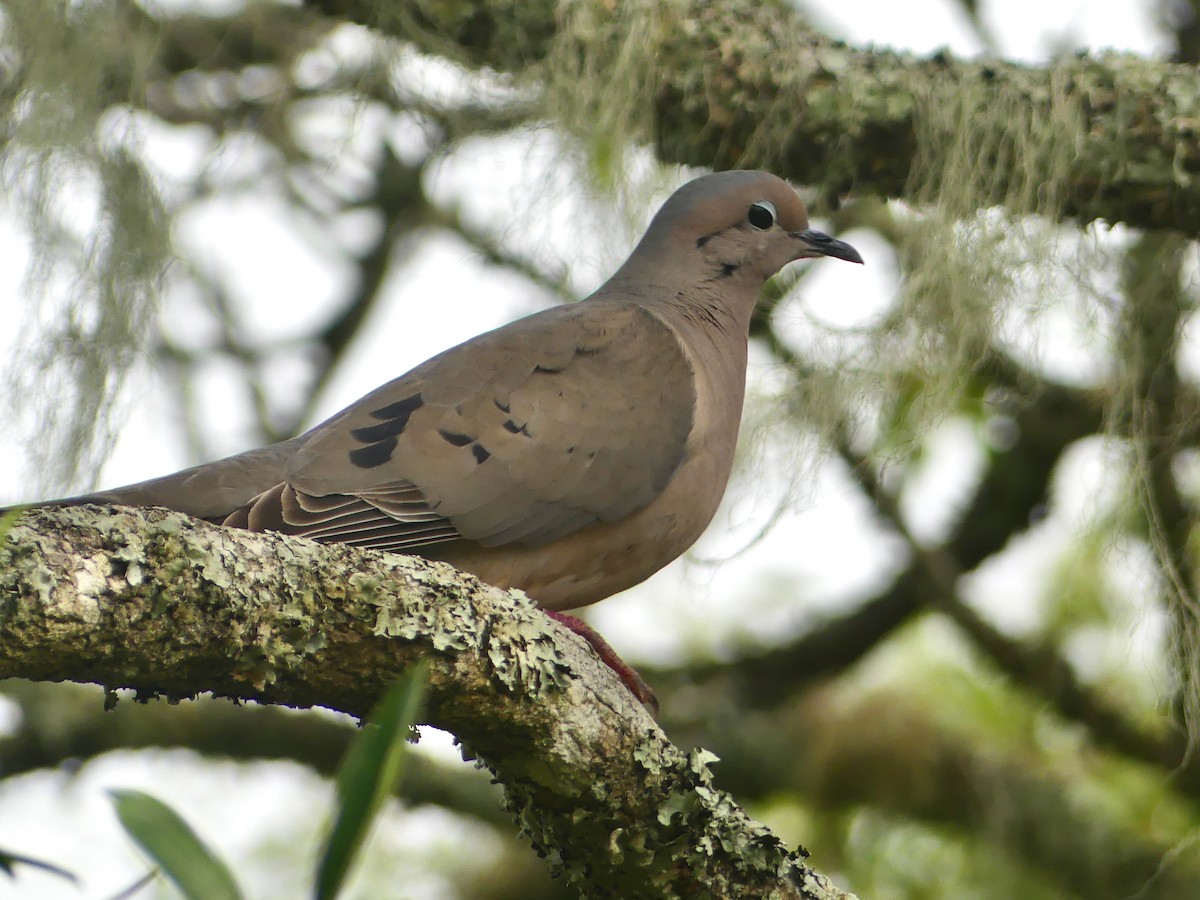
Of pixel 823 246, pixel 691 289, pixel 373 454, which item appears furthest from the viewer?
pixel 823 246

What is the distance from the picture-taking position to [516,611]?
7.61 feet

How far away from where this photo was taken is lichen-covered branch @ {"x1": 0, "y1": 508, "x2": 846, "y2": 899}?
1.87m

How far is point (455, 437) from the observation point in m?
3.39

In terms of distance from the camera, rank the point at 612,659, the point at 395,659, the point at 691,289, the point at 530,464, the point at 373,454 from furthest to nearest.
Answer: the point at 691,289 < the point at 530,464 < the point at 373,454 < the point at 612,659 < the point at 395,659

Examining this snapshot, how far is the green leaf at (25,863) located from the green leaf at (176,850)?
44 millimetres

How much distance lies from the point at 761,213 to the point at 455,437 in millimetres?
1289

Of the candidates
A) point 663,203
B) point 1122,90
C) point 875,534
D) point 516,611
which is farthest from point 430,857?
point 1122,90

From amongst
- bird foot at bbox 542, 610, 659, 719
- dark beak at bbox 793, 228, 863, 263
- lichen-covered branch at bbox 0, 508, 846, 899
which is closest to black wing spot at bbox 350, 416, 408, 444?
bird foot at bbox 542, 610, 659, 719

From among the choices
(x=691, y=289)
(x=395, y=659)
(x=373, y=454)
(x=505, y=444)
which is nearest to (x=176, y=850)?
(x=395, y=659)

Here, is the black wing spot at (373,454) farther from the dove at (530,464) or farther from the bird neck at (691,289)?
the bird neck at (691,289)

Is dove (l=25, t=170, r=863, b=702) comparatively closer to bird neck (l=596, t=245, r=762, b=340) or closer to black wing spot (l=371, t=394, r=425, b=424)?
black wing spot (l=371, t=394, r=425, b=424)

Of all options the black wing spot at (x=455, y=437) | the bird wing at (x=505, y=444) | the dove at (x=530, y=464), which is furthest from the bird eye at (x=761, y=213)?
the black wing spot at (x=455, y=437)

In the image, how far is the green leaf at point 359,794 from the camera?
85 cm

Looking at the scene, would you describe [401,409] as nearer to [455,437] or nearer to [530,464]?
[455,437]
